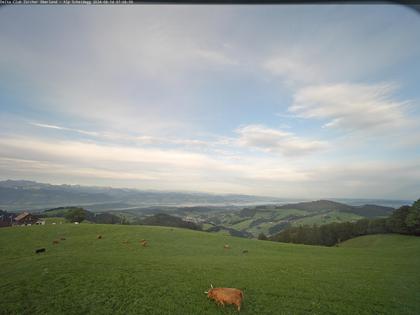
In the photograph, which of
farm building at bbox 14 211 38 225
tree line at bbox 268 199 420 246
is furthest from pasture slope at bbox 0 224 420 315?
farm building at bbox 14 211 38 225

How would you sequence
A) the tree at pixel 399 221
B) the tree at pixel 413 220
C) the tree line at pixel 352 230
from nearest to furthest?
1. the tree at pixel 413 220
2. the tree at pixel 399 221
3. the tree line at pixel 352 230

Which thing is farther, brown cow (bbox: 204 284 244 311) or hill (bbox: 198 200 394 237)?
hill (bbox: 198 200 394 237)

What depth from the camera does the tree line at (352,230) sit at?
37.1 m

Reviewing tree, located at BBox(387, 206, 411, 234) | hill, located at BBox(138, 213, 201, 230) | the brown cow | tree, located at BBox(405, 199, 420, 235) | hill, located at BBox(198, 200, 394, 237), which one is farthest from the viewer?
hill, located at BBox(198, 200, 394, 237)

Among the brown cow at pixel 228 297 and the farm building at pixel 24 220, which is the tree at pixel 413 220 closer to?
the brown cow at pixel 228 297

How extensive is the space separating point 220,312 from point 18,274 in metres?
9.28

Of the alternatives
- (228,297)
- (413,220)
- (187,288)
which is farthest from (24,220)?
(413,220)

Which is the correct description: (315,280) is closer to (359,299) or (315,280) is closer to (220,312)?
(359,299)

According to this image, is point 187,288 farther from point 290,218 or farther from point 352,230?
point 290,218

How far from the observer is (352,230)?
149 feet

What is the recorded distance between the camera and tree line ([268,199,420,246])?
122ft

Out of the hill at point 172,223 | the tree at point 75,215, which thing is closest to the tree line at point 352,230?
the hill at point 172,223

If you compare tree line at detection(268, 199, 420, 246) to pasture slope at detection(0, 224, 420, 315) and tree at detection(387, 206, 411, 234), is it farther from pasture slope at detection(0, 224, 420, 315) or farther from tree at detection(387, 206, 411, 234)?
pasture slope at detection(0, 224, 420, 315)

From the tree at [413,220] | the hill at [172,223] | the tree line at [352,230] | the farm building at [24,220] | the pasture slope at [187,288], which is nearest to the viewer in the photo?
the pasture slope at [187,288]
